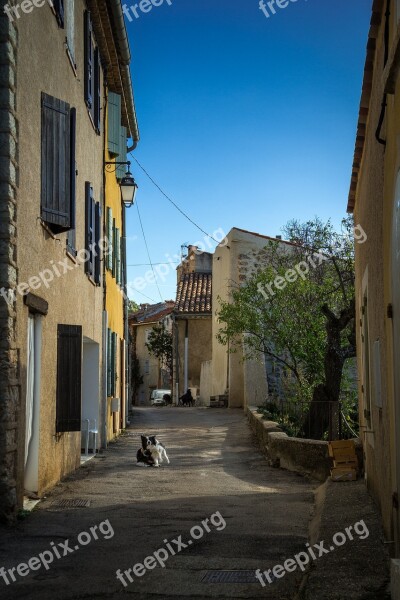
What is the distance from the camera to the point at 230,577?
18.7 ft

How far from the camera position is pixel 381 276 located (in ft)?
22.4

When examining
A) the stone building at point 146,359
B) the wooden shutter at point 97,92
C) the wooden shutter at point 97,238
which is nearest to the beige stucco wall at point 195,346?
the stone building at point 146,359

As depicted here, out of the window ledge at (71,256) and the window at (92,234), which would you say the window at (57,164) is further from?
the window at (92,234)

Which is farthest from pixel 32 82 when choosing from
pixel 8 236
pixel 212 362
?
pixel 212 362

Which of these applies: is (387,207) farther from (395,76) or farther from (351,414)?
(351,414)

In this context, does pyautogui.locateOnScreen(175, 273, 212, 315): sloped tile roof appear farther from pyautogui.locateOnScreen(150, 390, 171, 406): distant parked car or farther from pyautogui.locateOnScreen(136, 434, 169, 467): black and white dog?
pyautogui.locateOnScreen(136, 434, 169, 467): black and white dog

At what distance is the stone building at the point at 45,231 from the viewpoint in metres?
7.52

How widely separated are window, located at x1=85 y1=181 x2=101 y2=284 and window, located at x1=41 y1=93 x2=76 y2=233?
10.0 ft

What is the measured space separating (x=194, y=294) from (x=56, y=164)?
94.7 ft

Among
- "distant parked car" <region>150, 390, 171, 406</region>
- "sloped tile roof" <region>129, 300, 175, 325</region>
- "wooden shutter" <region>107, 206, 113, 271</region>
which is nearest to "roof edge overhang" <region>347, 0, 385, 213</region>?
"wooden shutter" <region>107, 206, 113, 271</region>

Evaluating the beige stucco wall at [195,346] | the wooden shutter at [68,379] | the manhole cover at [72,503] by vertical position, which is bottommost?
the manhole cover at [72,503]

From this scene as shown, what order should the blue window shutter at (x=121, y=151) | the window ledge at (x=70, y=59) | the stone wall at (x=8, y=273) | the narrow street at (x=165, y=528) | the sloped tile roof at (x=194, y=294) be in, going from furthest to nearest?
the sloped tile roof at (x=194, y=294), the blue window shutter at (x=121, y=151), the window ledge at (x=70, y=59), the stone wall at (x=8, y=273), the narrow street at (x=165, y=528)

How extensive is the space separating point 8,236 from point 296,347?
1103cm

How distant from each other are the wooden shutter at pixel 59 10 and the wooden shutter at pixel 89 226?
3.14m
